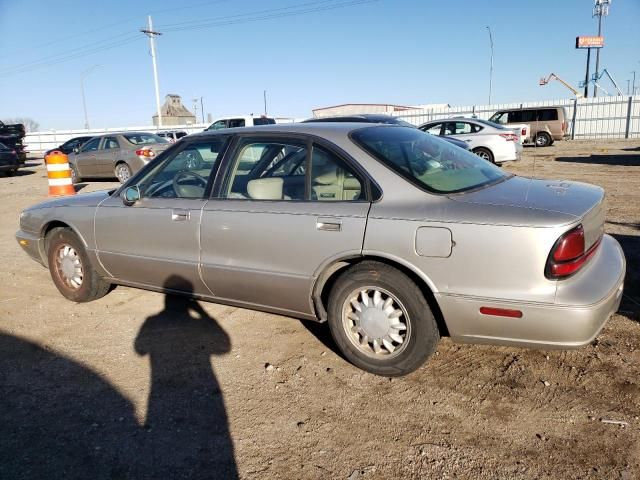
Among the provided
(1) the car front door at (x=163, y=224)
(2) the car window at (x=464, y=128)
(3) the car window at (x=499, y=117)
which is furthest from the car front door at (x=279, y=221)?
(3) the car window at (x=499, y=117)

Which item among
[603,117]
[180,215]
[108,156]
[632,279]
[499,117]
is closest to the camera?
[180,215]

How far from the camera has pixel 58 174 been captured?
382 inches

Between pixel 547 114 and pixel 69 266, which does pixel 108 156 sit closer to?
pixel 69 266

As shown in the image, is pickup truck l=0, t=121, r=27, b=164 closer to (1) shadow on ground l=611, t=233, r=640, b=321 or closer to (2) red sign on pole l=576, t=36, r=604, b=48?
(1) shadow on ground l=611, t=233, r=640, b=321

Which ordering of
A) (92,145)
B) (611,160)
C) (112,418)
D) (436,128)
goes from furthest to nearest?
1. (436,128)
2. (611,160)
3. (92,145)
4. (112,418)

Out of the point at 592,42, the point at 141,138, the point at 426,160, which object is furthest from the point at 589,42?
the point at 426,160

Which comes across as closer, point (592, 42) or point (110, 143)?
point (110, 143)

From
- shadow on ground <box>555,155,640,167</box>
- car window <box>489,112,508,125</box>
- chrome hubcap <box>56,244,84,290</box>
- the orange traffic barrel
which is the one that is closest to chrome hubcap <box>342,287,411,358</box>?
chrome hubcap <box>56,244,84,290</box>

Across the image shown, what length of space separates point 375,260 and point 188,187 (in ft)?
5.66

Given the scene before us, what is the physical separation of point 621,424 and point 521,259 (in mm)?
1001

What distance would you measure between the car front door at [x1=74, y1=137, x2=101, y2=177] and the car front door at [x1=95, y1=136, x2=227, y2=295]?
11.3 meters

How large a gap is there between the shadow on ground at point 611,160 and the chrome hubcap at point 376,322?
1336 centimetres

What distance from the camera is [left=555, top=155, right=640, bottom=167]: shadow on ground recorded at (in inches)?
Result: 552

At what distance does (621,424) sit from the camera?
2.57 m
